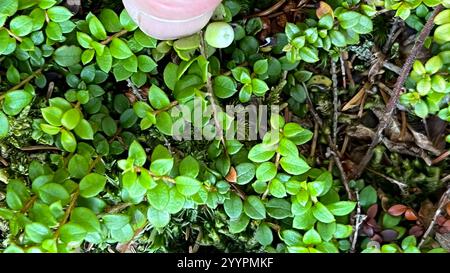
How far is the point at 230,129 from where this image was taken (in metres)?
1.23

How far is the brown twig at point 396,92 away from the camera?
1.23 m

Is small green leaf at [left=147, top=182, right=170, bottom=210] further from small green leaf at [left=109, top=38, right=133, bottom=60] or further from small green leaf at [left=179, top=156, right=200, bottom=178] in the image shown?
small green leaf at [left=109, top=38, right=133, bottom=60]

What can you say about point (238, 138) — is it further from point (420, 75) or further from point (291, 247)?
point (420, 75)

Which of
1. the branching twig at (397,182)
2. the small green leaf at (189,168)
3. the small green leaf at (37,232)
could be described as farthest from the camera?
the branching twig at (397,182)

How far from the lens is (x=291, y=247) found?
116 centimetres

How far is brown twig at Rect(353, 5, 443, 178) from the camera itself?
1.23m

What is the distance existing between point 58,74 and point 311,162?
0.62 meters

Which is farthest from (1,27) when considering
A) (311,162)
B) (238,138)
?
(311,162)

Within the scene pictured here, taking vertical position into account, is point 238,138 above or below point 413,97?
below

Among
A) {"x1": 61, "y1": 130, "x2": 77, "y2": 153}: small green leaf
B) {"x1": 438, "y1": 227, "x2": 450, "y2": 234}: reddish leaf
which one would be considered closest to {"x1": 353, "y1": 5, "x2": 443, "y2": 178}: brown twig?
{"x1": 438, "y1": 227, "x2": 450, "y2": 234}: reddish leaf

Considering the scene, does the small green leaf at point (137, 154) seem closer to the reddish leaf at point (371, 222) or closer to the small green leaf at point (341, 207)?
the small green leaf at point (341, 207)

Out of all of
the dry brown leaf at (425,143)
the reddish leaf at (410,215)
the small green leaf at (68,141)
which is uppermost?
the small green leaf at (68,141)

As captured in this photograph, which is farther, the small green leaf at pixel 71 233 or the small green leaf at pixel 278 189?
the small green leaf at pixel 278 189

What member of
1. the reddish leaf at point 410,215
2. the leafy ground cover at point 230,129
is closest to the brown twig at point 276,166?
the leafy ground cover at point 230,129
